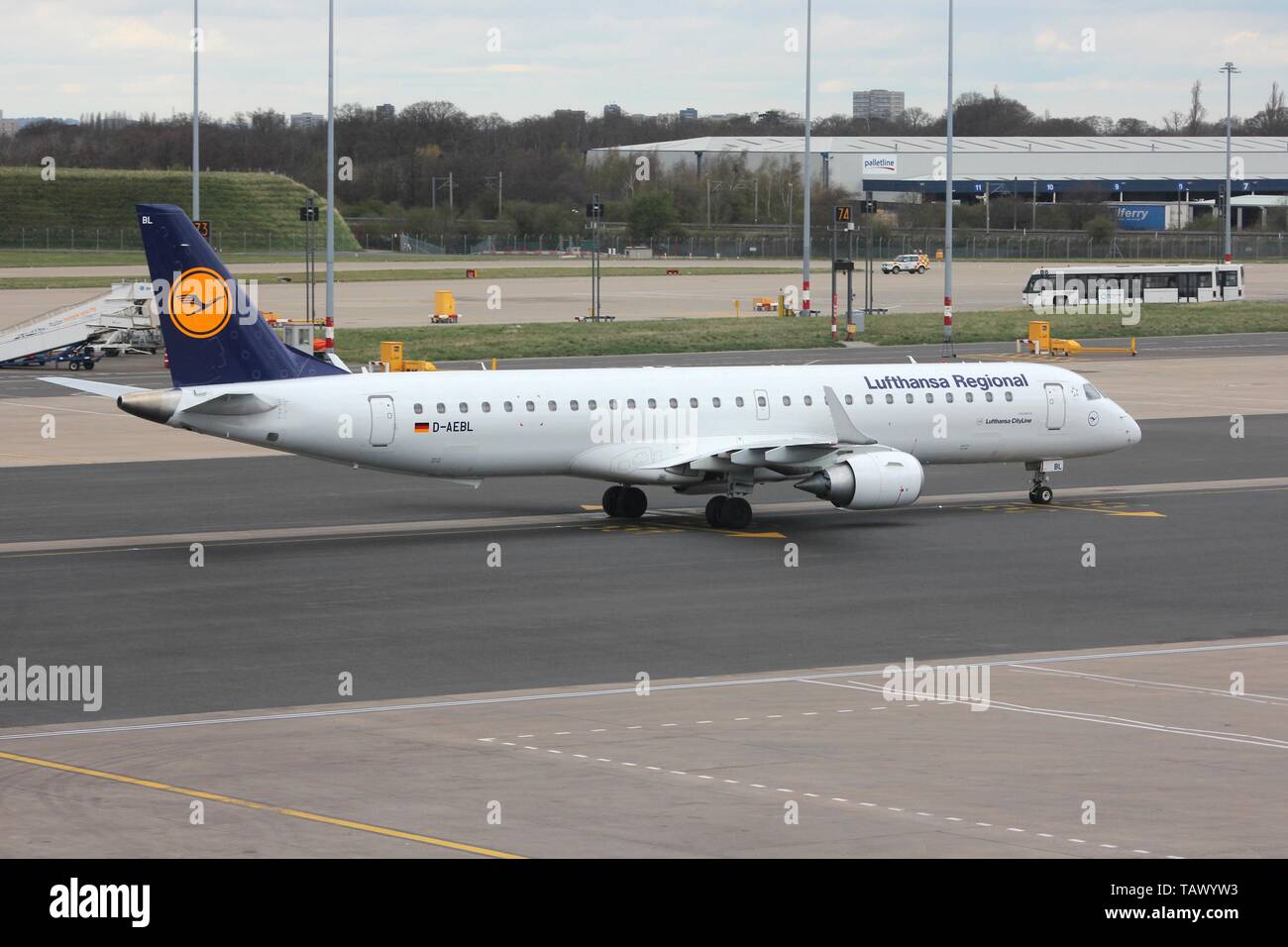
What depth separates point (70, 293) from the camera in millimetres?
123500

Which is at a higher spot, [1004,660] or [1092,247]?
[1092,247]

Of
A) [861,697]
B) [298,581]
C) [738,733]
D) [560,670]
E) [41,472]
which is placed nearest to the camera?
[738,733]

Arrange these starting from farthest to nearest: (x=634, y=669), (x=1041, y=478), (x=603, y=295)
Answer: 1. (x=603, y=295)
2. (x=1041, y=478)
3. (x=634, y=669)

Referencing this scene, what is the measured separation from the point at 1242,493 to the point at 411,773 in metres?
31.3

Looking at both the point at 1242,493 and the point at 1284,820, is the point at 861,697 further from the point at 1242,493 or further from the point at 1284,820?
the point at 1242,493

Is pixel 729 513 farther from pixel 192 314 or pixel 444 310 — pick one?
pixel 444 310

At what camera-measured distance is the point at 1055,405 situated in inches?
1751

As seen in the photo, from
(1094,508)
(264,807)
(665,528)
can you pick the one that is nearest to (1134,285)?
(1094,508)

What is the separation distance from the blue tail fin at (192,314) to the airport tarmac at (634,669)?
3.76 meters

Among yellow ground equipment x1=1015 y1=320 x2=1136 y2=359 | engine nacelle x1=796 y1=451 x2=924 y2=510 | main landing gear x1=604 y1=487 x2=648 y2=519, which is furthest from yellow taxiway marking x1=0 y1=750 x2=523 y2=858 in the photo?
yellow ground equipment x1=1015 y1=320 x2=1136 y2=359

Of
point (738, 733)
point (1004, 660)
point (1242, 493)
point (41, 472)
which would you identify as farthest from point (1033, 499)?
point (41, 472)

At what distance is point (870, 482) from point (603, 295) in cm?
9402

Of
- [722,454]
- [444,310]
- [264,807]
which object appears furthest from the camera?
[444,310]

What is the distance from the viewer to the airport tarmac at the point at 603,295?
366 feet
